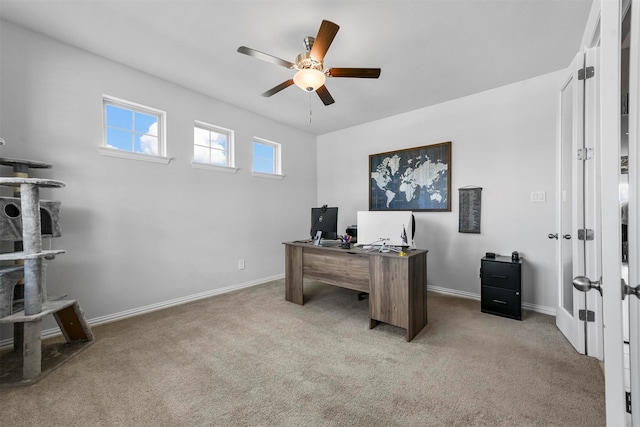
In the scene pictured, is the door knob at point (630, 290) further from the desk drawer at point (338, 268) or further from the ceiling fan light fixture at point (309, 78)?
the ceiling fan light fixture at point (309, 78)

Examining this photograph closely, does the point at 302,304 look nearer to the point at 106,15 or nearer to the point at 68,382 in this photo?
the point at 68,382

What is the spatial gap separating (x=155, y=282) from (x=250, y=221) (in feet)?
4.87

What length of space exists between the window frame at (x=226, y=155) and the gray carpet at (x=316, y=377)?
6.31ft

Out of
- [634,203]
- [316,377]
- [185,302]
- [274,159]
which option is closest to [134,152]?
[185,302]

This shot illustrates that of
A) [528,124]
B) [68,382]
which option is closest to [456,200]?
[528,124]

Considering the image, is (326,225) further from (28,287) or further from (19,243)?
(19,243)

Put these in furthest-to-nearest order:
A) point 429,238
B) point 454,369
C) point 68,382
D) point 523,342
Result: 1. point 429,238
2. point 523,342
3. point 454,369
4. point 68,382

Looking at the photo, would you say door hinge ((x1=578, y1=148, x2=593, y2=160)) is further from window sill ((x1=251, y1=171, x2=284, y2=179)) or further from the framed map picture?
window sill ((x1=251, y1=171, x2=284, y2=179))

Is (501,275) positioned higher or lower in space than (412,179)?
lower

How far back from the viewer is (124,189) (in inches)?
114

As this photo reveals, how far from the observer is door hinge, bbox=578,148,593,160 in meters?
2.03

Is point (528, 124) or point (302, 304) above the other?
point (528, 124)

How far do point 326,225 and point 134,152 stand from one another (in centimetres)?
232

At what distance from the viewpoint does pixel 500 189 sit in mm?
3330
